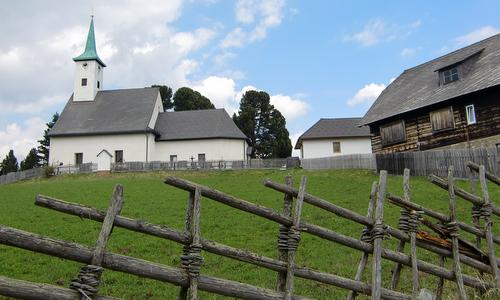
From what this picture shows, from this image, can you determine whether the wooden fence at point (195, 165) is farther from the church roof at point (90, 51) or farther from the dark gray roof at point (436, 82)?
the church roof at point (90, 51)

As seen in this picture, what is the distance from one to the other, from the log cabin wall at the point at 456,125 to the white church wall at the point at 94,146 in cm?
2538

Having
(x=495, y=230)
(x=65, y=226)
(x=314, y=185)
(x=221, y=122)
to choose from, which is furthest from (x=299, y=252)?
(x=221, y=122)

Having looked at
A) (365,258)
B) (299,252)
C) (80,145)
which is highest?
(80,145)

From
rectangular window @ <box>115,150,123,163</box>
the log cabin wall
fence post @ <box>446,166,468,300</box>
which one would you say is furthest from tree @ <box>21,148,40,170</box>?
fence post @ <box>446,166,468,300</box>

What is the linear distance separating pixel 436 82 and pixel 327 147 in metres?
20.1

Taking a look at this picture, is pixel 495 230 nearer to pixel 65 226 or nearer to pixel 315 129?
pixel 65 226

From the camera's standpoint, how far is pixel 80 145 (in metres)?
45.3

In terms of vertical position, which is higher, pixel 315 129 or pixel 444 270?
pixel 315 129

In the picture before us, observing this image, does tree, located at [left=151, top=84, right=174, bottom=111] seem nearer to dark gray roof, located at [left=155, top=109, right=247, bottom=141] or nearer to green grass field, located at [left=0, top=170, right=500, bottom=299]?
dark gray roof, located at [left=155, top=109, right=247, bottom=141]

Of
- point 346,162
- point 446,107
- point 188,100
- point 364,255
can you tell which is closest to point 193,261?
point 364,255

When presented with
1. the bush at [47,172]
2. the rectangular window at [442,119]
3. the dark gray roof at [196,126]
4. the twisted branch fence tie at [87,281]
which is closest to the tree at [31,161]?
the dark gray roof at [196,126]

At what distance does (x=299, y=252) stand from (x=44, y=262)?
5795mm

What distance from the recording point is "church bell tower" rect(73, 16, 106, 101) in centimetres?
5038

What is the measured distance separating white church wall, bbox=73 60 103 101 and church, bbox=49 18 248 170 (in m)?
1.01
